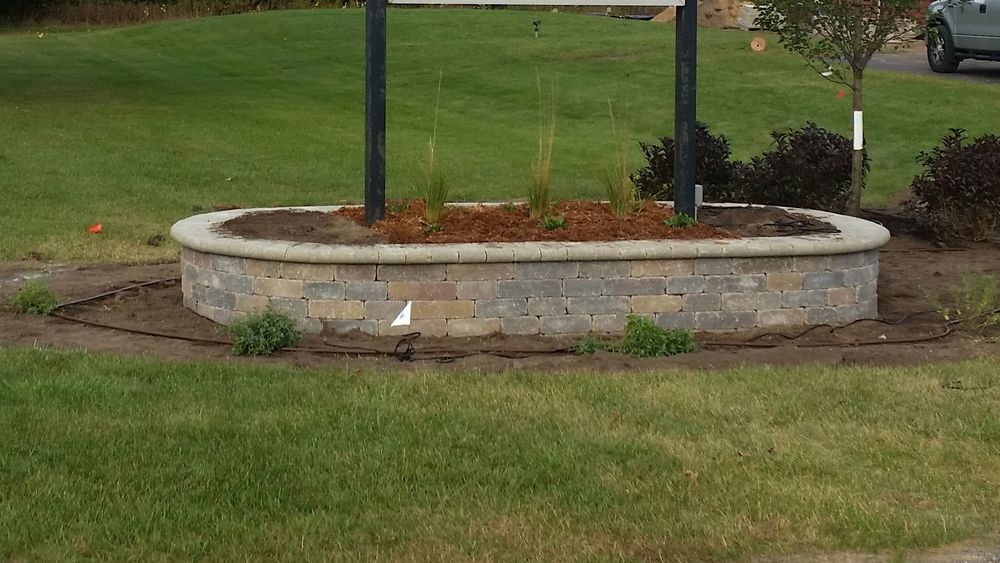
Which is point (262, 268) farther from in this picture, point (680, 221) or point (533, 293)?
point (680, 221)

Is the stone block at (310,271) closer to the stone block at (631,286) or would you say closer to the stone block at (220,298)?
the stone block at (220,298)

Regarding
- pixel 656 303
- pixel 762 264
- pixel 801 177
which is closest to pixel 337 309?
pixel 656 303

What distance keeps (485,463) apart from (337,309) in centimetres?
254

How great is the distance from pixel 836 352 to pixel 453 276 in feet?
7.40

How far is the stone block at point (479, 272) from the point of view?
748 centimetres

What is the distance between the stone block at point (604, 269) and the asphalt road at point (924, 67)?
1527 centimetres

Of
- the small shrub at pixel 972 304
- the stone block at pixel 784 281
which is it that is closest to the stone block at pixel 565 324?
the stone block at pixel 784 281

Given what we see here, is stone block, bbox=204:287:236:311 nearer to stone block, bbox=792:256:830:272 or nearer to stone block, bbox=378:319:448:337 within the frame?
stone block, bbox=378:319:448:337

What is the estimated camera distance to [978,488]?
5.03 m

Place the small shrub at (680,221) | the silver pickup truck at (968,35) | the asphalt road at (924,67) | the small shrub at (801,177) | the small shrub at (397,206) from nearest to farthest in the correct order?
the small shrub at (680,221) → the small shrub at (397,206) → the small shrub at (801,177) → the silver pickup truck at (968,35) → the asphalt road at (924,67)

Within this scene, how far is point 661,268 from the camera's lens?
25.3 ft

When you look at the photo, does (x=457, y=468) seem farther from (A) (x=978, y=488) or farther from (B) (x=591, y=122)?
(B) (x=591, y=122)

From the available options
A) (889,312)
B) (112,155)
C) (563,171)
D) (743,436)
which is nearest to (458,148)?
(563,171)

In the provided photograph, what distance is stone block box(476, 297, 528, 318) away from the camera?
7.55m
